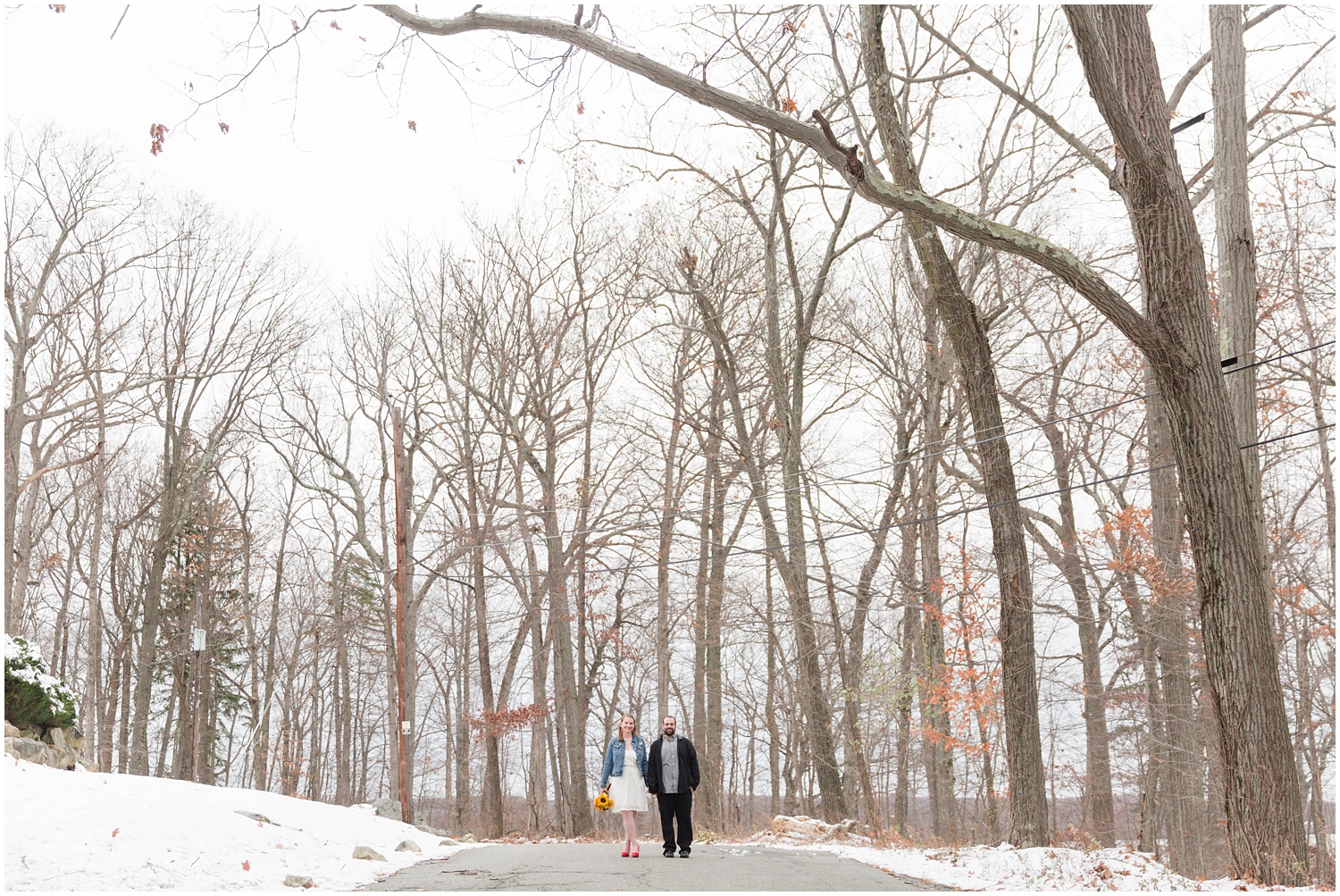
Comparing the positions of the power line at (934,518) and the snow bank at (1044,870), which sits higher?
the power line at (934,518)

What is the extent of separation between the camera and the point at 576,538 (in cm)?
2659

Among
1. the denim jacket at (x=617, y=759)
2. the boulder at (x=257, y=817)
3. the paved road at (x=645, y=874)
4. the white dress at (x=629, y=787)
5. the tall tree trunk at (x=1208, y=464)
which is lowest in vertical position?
the paved road at (x=645, y=874)

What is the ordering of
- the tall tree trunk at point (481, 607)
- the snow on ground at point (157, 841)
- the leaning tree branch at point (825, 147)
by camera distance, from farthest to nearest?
1. the tall tree trunk at point (481, 607)
2. the leaning tree branch at point (825, 147)
3. the snow on ground at point (157, 841)

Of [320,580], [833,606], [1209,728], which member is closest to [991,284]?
[833,606]

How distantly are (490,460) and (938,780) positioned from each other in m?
13.9

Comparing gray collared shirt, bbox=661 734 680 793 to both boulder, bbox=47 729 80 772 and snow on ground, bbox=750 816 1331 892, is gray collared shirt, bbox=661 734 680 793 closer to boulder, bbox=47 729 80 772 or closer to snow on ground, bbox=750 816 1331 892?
snow on ground, bbox=750 816 1331 892

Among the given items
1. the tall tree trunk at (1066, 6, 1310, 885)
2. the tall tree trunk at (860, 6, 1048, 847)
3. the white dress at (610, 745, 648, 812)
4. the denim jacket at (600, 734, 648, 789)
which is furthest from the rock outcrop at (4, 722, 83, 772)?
the tall tree trunk at (1066, 6, 1310, 885)

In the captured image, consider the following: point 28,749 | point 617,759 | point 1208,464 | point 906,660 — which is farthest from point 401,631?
point 1208,464

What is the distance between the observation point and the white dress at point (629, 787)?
11211 millimetres

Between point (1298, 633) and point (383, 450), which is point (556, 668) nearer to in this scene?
point (383, 450)

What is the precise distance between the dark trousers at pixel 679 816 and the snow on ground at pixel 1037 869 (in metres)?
2.02

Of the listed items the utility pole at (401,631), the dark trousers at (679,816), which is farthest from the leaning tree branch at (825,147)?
the utility pole at (401,631)

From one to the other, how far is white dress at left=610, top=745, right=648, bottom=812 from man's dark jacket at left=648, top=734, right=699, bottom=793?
0.55 ft

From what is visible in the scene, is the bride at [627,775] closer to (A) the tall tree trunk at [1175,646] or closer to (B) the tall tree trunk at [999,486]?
(B) the tall tree trunk at [999,486]
